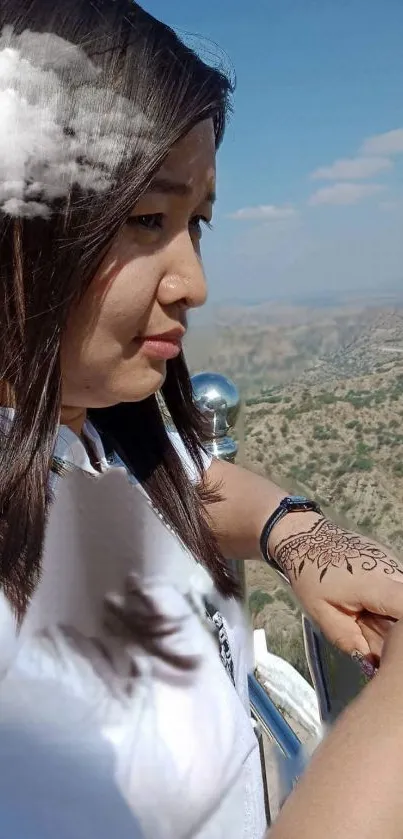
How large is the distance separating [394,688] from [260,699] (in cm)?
67

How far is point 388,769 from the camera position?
0.46 meters

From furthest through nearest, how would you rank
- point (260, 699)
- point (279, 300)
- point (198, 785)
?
point (260, 699), point (279, 300), point (198, 785)

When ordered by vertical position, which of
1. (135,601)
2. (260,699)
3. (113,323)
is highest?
(113,323)

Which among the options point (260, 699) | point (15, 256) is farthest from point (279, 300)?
point (260, 699)

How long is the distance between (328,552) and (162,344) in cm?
40

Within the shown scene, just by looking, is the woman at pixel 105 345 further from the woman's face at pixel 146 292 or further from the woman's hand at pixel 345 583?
the woman's hand at pixel 345 583

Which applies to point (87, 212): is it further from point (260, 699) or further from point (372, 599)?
point (260, 699)

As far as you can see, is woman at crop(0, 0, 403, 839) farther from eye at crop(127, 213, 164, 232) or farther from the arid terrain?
the arid terrain

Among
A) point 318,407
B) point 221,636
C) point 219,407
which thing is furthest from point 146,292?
point 219,407

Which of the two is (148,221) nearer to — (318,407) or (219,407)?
(318,407)

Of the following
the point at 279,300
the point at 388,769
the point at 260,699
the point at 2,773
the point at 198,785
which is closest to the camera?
the point at 388,769

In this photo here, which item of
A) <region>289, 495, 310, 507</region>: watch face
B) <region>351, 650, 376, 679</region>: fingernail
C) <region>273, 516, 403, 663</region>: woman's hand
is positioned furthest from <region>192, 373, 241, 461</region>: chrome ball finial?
<region>351, 650, 376, 679</region>: fingernail

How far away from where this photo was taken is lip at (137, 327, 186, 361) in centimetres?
80

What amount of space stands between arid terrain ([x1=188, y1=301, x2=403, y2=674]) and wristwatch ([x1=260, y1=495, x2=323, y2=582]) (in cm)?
2
